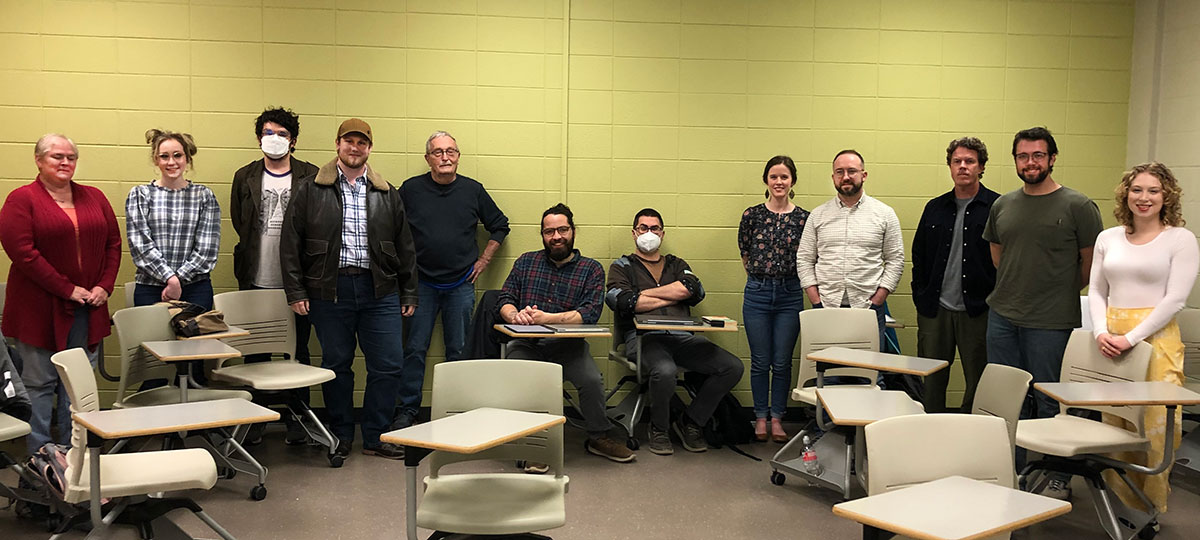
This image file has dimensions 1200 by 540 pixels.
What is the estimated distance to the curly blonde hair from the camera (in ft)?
12.4

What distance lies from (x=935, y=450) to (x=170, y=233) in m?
4.02

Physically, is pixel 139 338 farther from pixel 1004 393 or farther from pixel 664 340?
pixel 1004 393

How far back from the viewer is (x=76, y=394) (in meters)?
3.08

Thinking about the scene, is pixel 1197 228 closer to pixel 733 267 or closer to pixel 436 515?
pixel 733 267

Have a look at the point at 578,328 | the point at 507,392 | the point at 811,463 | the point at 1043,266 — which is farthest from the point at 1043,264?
the point at 507,392

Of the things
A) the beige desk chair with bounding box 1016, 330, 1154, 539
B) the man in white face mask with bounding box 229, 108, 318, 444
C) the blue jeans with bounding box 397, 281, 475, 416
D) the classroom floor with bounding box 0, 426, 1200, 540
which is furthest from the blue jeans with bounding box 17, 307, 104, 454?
the beige desk chair with bounding box 1016, 330, 1154, 539

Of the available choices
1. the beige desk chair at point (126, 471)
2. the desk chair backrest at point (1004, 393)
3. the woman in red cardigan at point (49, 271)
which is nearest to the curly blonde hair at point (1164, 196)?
the desk chair backrest at point (1004, 393)

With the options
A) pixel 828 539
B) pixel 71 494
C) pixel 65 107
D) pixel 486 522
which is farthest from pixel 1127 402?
pixel 65 107

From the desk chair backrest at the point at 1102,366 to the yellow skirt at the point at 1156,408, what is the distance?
0.15ft

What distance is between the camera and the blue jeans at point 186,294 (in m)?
4.73

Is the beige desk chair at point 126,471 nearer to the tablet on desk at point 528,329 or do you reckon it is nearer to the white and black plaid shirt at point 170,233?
the white and black plaid shirt at point 170,233

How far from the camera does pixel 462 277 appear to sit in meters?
5.36

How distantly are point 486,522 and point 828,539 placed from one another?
162cm

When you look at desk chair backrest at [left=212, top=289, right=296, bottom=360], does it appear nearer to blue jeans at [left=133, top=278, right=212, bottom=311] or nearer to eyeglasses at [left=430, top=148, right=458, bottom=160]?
blue jeans at [left=133, top=278, right=212, bottom=311]
